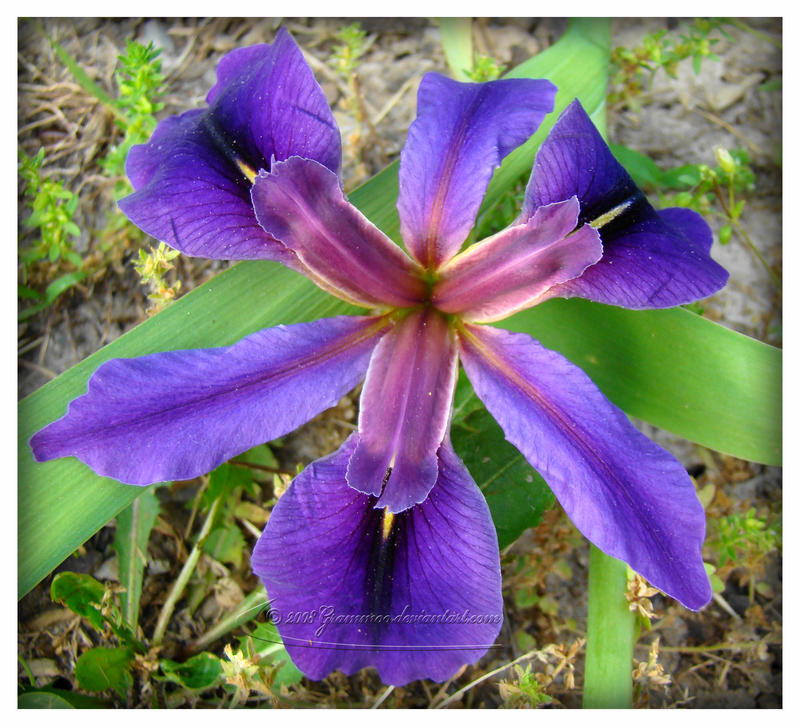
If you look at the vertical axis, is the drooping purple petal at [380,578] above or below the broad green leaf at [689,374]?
below

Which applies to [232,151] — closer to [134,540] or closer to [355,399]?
[355,399]

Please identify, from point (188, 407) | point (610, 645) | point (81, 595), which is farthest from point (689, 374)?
point (81, 595)

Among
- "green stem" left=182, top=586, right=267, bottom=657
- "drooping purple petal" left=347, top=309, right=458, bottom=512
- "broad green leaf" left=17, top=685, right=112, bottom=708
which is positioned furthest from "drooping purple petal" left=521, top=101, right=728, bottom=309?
"broad green leaf" left=17, top=685, right=112, bottom=708

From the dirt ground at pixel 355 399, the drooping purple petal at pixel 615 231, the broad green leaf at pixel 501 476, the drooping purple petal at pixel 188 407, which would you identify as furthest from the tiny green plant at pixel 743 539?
the drooping purple petal at pixel 188 407

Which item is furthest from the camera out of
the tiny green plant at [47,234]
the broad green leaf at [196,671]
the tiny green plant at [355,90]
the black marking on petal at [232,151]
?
the tiny green plant at [355,90]

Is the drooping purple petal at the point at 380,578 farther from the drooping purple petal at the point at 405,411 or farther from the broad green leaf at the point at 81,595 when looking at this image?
the broad green leaf at the point at 81,595

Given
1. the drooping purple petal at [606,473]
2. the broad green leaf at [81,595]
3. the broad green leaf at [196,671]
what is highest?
the drooping purple petal at [606,473]

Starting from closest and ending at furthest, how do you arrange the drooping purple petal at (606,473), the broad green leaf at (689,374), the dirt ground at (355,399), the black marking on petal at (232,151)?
1. the drooping purple petal at (606,473)
2. the black marking on petal at (232,151)
3. the broad green leaf at (689,374)
4. the dirt ground at (355,399)
